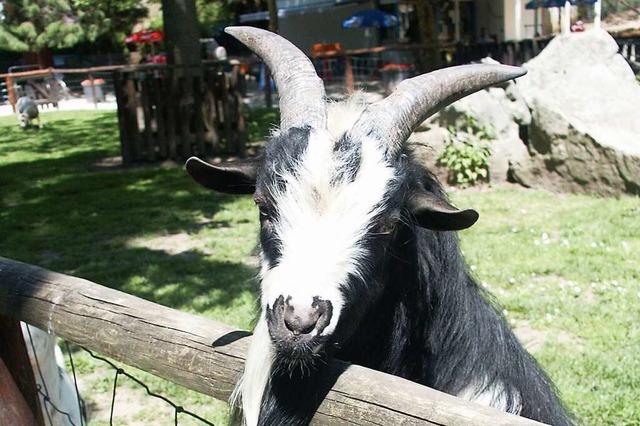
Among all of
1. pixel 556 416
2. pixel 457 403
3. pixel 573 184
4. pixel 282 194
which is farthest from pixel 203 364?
pixel 573 184

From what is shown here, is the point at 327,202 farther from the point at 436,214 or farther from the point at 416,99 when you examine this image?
the point at 416,99

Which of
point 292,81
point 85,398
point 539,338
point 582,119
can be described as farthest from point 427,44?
point 292,81

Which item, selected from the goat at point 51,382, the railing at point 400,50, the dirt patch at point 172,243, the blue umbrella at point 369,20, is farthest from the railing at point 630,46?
the goat at point 51,382

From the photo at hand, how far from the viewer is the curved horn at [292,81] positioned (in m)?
2.51

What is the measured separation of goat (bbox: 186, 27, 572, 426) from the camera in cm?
198

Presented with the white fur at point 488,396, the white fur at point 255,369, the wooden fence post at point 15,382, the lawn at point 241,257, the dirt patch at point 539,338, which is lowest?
the dirt patch at point 539,338

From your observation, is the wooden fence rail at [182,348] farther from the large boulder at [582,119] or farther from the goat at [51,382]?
the large boulder at [582,119]

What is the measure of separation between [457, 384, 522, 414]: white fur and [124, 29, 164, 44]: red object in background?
31.3m

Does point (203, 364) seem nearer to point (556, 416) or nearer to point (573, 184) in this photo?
point (556, 416)

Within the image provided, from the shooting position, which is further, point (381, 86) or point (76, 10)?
point (76, 10)

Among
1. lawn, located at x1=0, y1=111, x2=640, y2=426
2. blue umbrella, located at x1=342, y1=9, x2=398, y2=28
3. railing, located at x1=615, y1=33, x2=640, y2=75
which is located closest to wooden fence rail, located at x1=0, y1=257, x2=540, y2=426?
lawn, located at x1=0, y1=111, x2=640, y2=426

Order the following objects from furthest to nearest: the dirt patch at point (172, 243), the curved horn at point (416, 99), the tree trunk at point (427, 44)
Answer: the tree trunk at point (427, 44) < the dirt patch at point (172, 243) < the curved horn at point (416, 99)

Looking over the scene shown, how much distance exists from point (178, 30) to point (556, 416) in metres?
9.64

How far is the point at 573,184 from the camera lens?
8.87m
